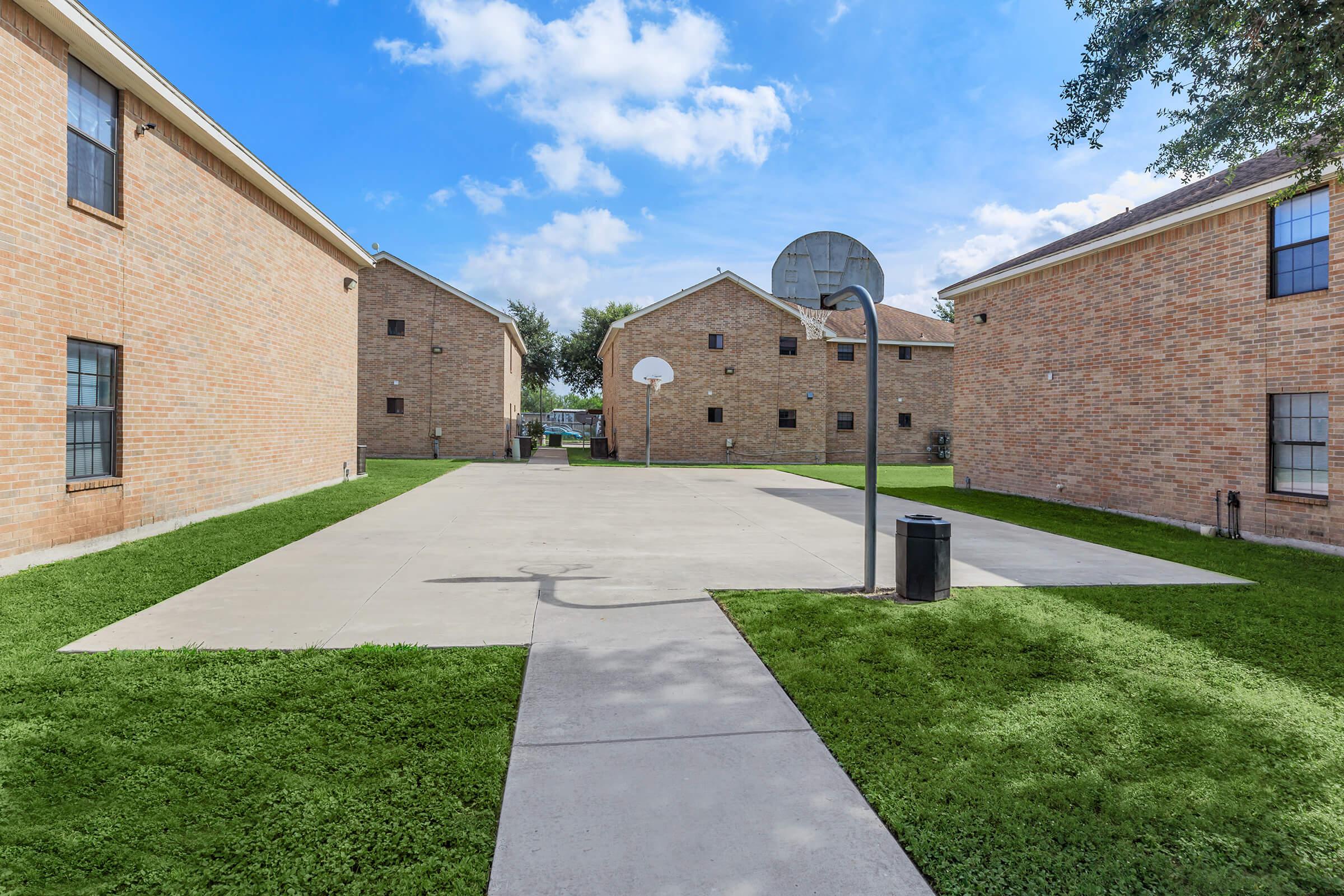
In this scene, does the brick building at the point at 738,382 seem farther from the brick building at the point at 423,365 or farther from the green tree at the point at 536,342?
the green tree at the point at 536,342

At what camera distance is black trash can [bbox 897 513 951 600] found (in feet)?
19.0

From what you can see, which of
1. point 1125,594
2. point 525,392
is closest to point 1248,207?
point 1125,594

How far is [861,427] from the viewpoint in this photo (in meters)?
32.1

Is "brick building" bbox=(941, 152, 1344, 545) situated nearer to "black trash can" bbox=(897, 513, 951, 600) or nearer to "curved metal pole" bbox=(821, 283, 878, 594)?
"black trash can" bbox=(897, 513, 951, 600)

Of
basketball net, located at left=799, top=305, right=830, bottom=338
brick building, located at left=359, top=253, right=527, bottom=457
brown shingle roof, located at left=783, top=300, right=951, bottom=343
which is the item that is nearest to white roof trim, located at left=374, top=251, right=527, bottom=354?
brick building, located at left=359, top=253, right=527, bottom=457

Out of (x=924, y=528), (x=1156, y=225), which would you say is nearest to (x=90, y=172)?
(x=924, y=528)

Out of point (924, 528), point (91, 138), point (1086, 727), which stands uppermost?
point (91, 138)

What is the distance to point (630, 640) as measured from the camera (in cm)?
470

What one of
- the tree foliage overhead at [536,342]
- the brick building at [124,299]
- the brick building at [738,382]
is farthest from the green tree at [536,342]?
the brick building at [124,299]

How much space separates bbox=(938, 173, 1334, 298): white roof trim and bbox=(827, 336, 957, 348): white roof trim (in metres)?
14.3

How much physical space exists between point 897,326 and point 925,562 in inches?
1198

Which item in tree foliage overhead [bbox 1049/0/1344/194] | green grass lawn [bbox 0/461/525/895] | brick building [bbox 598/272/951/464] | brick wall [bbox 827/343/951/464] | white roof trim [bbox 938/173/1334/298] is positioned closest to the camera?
green grass lawn [bbox 0/461/525/895]

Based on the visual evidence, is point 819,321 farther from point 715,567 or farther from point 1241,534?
point 715,567

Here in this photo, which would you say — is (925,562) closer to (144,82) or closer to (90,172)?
(90,172)
